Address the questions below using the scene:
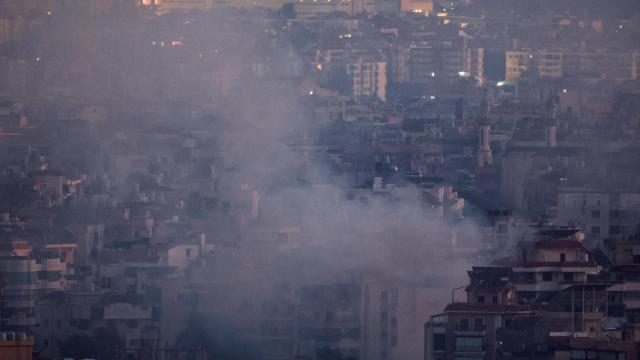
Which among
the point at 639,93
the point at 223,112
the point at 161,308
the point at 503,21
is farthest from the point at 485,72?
the point at 161,308

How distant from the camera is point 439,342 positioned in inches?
794

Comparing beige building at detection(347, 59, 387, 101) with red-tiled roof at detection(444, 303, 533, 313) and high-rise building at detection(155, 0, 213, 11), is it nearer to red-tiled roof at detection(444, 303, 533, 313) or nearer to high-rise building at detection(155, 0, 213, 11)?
high-rise building at detection(155, 0, 213, 11)

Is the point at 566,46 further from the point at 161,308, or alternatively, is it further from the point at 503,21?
the point at 161,308

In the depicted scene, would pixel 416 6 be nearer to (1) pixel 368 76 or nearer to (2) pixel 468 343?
(1) pixel 368 76

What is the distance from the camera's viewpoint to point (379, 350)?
22.4m

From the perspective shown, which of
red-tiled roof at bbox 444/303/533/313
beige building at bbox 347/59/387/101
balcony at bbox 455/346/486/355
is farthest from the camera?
beige building at bbox 347/59/387/101

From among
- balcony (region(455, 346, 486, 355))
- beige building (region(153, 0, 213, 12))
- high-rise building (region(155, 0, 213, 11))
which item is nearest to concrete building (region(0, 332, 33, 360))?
balcony (region(455, 346, 486, 355))

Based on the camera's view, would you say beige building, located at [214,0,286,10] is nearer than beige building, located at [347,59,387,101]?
No

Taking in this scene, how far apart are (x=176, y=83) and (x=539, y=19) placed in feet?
84.7

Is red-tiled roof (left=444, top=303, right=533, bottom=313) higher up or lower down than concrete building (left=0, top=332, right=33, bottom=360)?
lower down

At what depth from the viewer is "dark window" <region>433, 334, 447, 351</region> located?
20.1m

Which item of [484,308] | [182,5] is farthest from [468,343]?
[182,5]

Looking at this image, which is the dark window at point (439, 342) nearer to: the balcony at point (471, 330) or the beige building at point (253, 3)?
the balcony at point (471, 330)

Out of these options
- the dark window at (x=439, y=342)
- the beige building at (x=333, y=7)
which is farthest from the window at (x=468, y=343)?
the beige building at (x=333, y=7)
